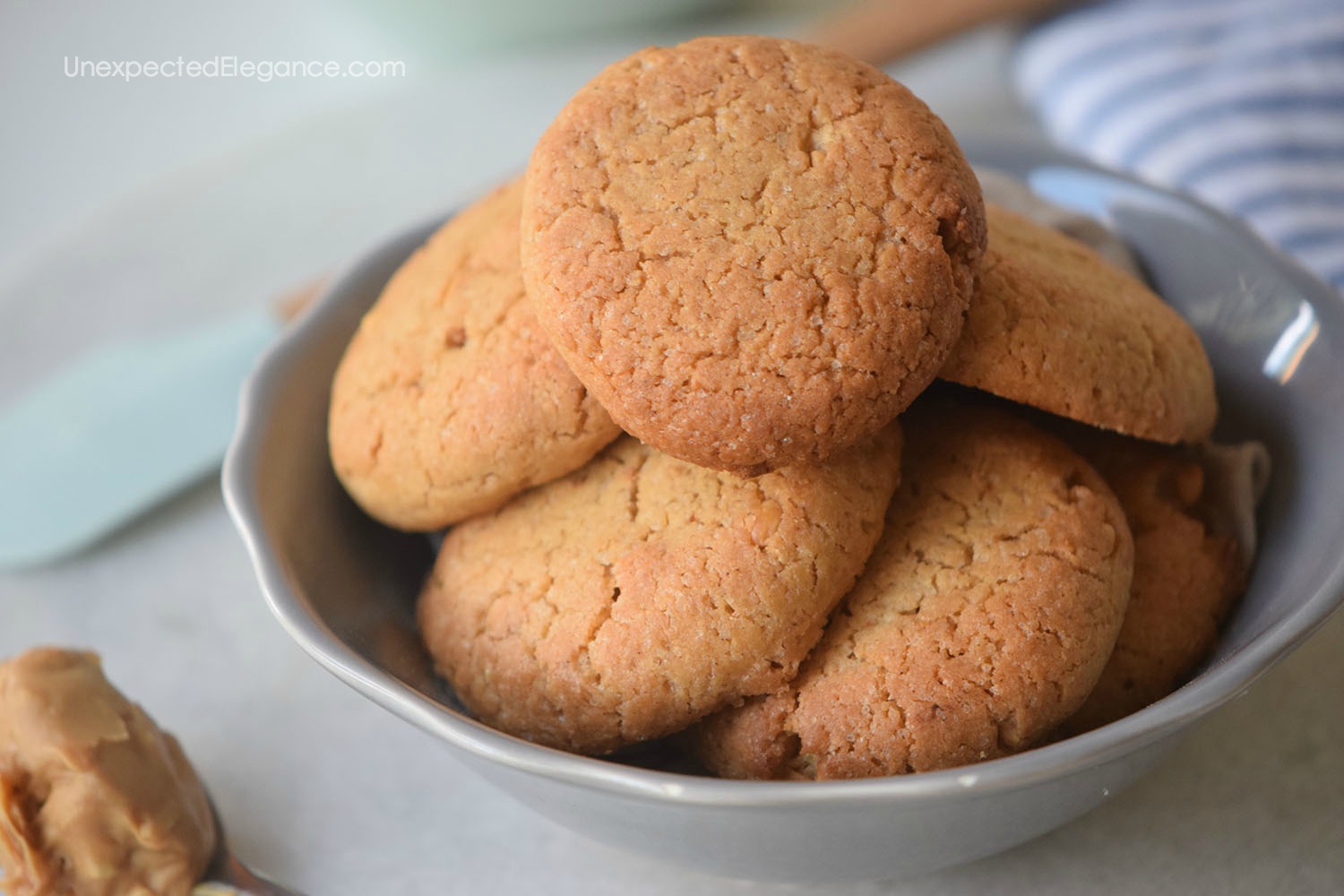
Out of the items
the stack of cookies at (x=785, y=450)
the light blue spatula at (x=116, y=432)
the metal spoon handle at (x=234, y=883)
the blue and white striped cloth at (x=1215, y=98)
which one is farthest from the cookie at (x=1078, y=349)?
the light blue spatula at (x=116, y=432)

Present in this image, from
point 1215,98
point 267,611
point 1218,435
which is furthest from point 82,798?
point 1215,98

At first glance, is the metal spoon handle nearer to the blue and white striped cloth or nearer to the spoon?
the spoon

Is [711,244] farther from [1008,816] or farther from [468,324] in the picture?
[1008,816]

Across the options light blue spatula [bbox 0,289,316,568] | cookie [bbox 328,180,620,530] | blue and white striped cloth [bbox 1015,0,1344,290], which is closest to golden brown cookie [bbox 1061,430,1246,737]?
cookie [bbox 328,180,620,530]

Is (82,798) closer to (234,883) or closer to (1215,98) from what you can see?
(234,883)

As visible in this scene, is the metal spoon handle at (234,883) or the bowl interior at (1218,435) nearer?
the bowl interior at (1218,435)

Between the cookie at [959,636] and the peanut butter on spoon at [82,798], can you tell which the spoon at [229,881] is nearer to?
the peanut butter on spoon at [82,798]
